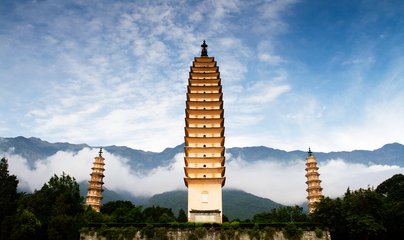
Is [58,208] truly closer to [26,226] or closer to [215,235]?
[26,226]

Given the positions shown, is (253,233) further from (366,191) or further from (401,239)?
(401,239)

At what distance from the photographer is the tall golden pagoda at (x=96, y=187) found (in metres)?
52.9

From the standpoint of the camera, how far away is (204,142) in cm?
4206

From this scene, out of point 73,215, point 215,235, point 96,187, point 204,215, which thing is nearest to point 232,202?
point 96,187

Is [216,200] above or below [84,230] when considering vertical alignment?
above

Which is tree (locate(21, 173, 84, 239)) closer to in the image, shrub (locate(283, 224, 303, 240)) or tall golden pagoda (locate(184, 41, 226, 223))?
tall golden pagoda (locate(184, 41, 226, 223))

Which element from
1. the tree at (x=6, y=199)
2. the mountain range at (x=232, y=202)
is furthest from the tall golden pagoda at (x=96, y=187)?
the mountain range at (x=232, y=202)

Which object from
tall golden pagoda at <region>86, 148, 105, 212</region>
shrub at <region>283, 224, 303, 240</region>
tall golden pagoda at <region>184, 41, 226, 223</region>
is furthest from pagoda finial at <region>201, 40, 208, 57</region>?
shrub at <region>283, 224, 303, 240</region>

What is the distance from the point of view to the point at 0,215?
31453mm

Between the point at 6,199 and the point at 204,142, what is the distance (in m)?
20.3

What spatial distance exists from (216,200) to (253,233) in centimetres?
860

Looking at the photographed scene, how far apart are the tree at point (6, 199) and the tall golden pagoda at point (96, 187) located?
755 inches

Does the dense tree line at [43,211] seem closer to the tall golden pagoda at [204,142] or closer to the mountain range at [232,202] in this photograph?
the tall golden pagoda at [204,142]

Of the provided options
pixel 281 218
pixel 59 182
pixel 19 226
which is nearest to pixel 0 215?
pixel 19 226
